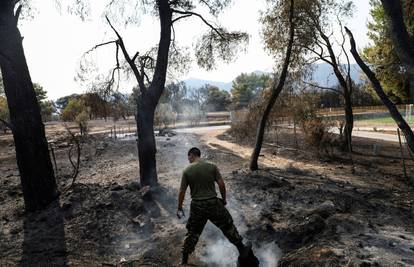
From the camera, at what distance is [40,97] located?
79.3 metres

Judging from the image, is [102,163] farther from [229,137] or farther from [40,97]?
[40,97]

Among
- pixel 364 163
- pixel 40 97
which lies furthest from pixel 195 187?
pixel 40 97

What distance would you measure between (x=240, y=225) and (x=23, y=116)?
5.47m

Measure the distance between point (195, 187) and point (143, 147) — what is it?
518 centimetres

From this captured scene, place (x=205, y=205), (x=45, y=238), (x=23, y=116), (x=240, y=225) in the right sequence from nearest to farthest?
(x=205, y=205)
(x=45, y=238)
(x=240, y=225)
(x=23, y=116)

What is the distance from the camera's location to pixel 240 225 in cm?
782

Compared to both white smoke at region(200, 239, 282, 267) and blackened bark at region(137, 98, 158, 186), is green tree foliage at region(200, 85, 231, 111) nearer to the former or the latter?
blackened bark at region(137, 98, 158, 186)

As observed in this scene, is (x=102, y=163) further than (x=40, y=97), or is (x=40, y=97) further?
(x=40, y=97)

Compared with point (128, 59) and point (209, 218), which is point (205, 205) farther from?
point (128, 59)

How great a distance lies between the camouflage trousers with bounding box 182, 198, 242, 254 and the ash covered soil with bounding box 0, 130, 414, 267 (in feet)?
2.39

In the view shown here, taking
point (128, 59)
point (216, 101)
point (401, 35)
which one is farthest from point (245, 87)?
point (401, 35)

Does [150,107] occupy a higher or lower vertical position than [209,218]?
higher

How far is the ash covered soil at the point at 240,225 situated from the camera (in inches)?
236

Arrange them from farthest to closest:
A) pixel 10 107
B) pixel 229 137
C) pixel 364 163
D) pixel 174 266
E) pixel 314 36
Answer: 1. pixel 229 137
2. pixel 314 36
3. pixel 364 163
4. pixel 10 107
5. pixel 174 266
